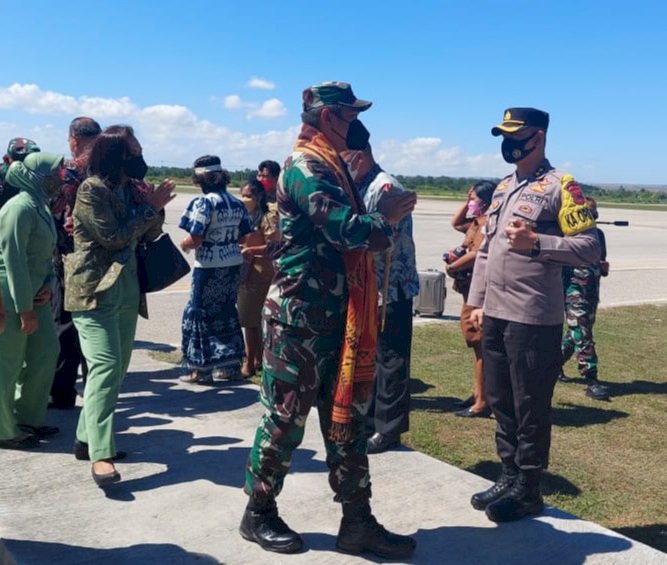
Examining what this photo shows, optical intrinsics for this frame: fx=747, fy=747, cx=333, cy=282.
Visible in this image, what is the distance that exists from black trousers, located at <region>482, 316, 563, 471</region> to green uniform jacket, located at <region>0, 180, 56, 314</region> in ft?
8.58

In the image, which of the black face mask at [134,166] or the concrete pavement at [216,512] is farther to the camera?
the black face mask at [134,166]

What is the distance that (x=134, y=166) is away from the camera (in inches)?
167

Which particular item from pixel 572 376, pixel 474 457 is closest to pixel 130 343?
pixel 474 457

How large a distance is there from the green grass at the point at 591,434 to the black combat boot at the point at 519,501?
53cm

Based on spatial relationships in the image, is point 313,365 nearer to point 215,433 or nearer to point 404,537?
point 404,537

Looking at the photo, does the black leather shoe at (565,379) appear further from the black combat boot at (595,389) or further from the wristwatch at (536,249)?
the wristwatch at (536,249)

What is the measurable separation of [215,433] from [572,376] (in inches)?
155

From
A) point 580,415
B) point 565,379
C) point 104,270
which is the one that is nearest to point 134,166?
point 104,270

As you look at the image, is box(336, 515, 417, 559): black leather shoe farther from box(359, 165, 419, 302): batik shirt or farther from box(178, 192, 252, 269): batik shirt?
box(178, 192, 252, 269): batik shirt

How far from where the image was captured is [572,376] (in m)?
7.36

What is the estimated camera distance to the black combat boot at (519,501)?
373cm

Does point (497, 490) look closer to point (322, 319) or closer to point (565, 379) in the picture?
point (322, 319)

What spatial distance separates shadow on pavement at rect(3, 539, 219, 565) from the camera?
3.26 m

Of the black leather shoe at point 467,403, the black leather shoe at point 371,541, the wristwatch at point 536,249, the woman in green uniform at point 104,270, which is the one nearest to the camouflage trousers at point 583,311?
the black leather shoe at point 467,403
